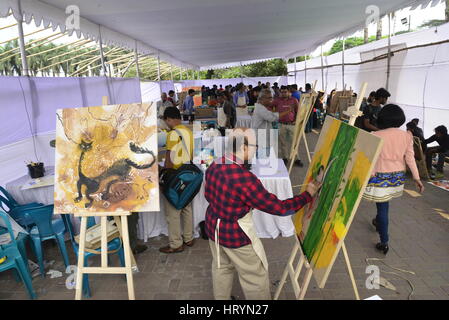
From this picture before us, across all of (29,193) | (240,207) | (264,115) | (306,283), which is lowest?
(306,283)

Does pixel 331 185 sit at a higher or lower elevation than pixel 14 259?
higher

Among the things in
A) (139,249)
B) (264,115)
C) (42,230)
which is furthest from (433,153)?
(42,230)

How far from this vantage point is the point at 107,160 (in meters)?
2.32

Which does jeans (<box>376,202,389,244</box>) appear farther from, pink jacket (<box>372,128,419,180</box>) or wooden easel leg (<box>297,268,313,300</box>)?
wooden easel leg (<box>297,268,313,300</box>)

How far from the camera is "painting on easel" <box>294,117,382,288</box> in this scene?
1355mm

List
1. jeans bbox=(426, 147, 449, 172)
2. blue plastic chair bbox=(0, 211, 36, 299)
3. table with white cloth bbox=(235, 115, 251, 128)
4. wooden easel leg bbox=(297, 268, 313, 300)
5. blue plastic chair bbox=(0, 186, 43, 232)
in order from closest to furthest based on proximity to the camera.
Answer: wooden easel leg bbox=(297, 268, 313, 300) → blue plastic chair bbox=(0, 211, 36, 299) → blue plastic chair bbox=(0, 186, 43, 232) → jeans bbox=(426, 147, 449, 172) → table with white cloth bbox=(235, 115, 251, 128)

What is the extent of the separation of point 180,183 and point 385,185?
1938mm

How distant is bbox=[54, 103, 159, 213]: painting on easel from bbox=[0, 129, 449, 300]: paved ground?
0.90 meters

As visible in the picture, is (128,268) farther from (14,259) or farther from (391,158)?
(391,158)
